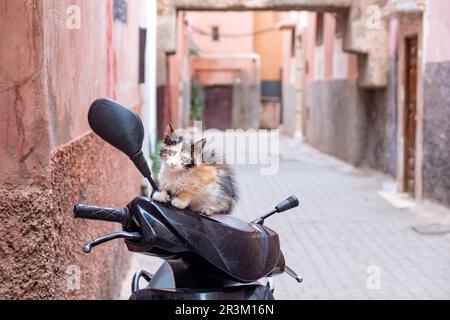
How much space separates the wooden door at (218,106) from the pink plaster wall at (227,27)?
5.49 ft

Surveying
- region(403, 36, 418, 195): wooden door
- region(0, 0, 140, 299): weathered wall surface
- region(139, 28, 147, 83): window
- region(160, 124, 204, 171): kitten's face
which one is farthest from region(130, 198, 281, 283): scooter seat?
region(403, 36, 418, 195): wooden door

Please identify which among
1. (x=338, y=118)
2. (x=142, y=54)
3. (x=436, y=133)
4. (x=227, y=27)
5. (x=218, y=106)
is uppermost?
(x=227, y=27)

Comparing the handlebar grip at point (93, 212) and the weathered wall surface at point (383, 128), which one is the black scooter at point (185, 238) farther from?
the weathered wall surface at point (383, 128)

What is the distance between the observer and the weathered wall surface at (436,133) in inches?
375

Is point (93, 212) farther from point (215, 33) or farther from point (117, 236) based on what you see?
point (215, 33)

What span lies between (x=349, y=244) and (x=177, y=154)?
601 cm

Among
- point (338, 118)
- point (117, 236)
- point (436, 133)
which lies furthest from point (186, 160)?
point (338, 118)

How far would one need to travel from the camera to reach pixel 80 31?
4.09m

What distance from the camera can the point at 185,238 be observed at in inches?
92.4

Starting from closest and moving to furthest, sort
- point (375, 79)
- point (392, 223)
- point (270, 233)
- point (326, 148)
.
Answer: point (270, 233), point (392, 223), point (375, 79), point (326, 148)

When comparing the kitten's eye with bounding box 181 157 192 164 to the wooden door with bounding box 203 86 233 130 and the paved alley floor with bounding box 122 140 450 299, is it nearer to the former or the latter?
the paved alley floor with bounding box 122 140 450 299
